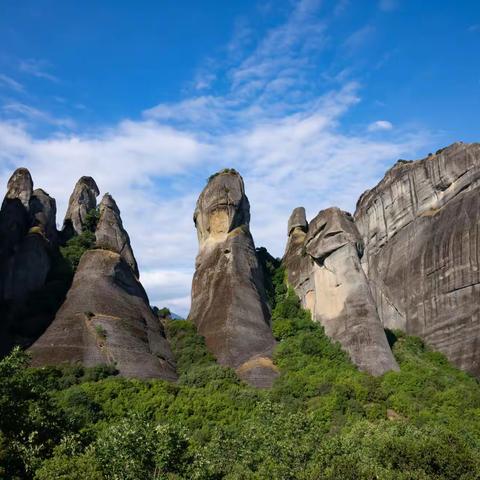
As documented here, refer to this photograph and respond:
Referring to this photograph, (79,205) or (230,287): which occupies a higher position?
(79,205)

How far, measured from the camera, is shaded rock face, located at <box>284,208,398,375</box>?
44.2 m

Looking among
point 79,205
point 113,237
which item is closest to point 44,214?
point 113,237

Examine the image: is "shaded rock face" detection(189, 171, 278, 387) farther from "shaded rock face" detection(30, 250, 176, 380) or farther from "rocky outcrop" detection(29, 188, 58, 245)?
"rocky outcrop" detection(29, 188, 58, 245)

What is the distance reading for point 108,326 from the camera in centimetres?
→ 4512

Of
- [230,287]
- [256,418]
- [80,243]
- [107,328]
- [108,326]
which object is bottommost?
[256,418]

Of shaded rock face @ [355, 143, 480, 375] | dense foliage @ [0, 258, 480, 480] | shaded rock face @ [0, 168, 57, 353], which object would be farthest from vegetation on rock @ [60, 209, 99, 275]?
shaded rock face @ [355, 143, 480, 375]

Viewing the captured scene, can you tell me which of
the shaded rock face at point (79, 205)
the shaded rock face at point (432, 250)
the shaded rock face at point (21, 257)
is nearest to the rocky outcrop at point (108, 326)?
the shaded rock face at point (21, 257)

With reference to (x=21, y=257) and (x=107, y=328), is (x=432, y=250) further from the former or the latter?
(x=21, y=257)

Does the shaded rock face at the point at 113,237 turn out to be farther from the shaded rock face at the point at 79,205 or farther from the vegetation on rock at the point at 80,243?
the shaded rock face at the point at 79,205

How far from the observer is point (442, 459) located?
2173 cm

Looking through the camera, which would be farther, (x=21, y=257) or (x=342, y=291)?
(x=21, y=257)

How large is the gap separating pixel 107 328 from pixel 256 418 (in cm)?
1688

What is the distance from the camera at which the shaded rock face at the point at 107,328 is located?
140 ft

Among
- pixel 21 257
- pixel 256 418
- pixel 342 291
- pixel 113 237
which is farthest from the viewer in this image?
pixel 113 237
